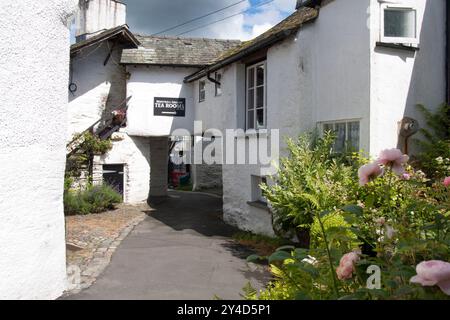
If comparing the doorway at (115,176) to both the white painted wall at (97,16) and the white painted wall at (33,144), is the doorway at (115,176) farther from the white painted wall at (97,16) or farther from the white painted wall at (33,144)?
the white painted wall at (33,144)

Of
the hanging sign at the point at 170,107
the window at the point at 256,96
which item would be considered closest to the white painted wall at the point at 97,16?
the hanging sign at the point at 170,107

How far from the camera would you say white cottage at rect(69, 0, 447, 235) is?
303 inches

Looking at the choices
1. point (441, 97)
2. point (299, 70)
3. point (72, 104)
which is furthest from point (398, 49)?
point (72, 104)

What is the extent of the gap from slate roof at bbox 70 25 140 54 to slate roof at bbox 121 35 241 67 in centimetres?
36

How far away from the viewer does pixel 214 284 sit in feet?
22.4

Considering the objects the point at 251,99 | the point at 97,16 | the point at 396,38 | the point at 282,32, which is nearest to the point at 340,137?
the point at 396,38

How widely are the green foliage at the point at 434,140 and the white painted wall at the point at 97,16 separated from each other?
1406cm

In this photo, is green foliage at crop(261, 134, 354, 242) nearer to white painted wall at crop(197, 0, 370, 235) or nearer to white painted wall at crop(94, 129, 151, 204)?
white painted wall at crop(197, 0, 370, 235)

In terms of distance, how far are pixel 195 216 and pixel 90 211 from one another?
348 cm

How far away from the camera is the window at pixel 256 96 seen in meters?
11.4

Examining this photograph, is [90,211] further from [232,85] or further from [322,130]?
[322,130]

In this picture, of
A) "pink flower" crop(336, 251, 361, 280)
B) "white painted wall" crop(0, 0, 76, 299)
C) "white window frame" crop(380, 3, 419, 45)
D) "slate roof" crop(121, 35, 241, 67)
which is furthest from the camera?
"slate roof" crop(121, 35, 241, 67)

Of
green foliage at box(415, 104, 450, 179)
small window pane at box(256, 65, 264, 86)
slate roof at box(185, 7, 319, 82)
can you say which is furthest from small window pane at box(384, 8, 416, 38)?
small window pane at box(256, 65, 264, 86)

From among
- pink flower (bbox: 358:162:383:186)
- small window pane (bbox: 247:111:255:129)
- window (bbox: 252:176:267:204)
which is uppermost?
small window pane (bbox: 247:111:255:129)
